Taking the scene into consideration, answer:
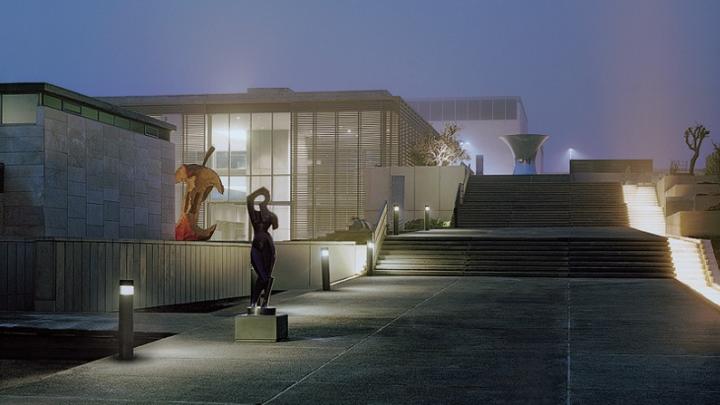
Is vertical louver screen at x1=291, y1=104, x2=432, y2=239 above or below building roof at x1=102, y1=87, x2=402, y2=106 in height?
below

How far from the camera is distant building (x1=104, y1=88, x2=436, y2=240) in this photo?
52781mm

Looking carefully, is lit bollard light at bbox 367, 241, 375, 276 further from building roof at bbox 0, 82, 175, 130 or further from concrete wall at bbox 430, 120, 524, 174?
concrete wall at bbox 430, 120, 524, 174

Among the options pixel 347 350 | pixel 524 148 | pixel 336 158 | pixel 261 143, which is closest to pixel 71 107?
pixel 347 350

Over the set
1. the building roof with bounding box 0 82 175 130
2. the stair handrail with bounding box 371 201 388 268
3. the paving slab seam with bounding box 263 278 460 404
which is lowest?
the paving slab seam with bounding box 263 278 460 404

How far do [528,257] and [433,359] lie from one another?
1642 centimetres

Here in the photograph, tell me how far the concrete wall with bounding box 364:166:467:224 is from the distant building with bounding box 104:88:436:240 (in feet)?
17.5

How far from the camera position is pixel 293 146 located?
5375cm

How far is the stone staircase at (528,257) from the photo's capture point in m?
25.0

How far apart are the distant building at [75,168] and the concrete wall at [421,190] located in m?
19.9

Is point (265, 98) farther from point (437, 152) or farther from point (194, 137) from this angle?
point (437, 152)

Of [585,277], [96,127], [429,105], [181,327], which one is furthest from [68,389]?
[429,105]

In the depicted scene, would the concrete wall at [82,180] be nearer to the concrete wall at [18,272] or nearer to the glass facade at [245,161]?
the concrete wall at [18,272]

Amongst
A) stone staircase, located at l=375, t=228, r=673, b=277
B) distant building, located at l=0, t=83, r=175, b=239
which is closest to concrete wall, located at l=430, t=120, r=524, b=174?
stone staircase, located at l=375, t=228, r=673, b=277

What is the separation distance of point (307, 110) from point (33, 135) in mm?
32677
